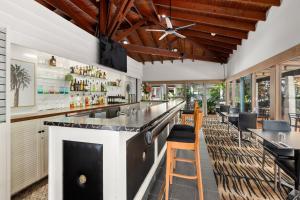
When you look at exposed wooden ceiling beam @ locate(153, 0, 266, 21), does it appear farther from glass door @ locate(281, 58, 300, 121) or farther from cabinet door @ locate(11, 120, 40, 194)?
cabinet door @ locate(11, 120, 40, 194)

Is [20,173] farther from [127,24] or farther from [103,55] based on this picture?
[127,24]

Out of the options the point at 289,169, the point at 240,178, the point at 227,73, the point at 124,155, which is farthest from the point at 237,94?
the point at 124,155

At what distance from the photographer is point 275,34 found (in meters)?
4.36

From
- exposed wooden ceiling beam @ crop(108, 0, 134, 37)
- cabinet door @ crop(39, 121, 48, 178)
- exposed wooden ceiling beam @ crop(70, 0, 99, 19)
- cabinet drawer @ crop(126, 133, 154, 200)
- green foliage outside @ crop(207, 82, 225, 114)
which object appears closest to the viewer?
cabinet drawer @ crop(126, 133, 154, 200)

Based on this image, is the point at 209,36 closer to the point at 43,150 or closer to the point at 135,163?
the point at 135,163

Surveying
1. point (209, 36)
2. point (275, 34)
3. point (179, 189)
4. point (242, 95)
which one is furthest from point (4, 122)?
point (242, 95)

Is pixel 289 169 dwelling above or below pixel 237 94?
below

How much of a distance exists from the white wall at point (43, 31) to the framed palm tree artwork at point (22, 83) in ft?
1.19

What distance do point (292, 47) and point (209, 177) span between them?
3.09 meters

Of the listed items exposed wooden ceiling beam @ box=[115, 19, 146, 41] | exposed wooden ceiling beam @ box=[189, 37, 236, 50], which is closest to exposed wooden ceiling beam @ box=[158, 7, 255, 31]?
exposed wooden ceiling beam @ box=[115, 19, 146, 41]

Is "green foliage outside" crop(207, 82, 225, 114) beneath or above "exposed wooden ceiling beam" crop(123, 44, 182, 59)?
beneath

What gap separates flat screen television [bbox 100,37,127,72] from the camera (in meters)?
5.29

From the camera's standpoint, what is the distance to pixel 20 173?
2.54 m

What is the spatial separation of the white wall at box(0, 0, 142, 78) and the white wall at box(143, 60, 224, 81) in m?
7.27
